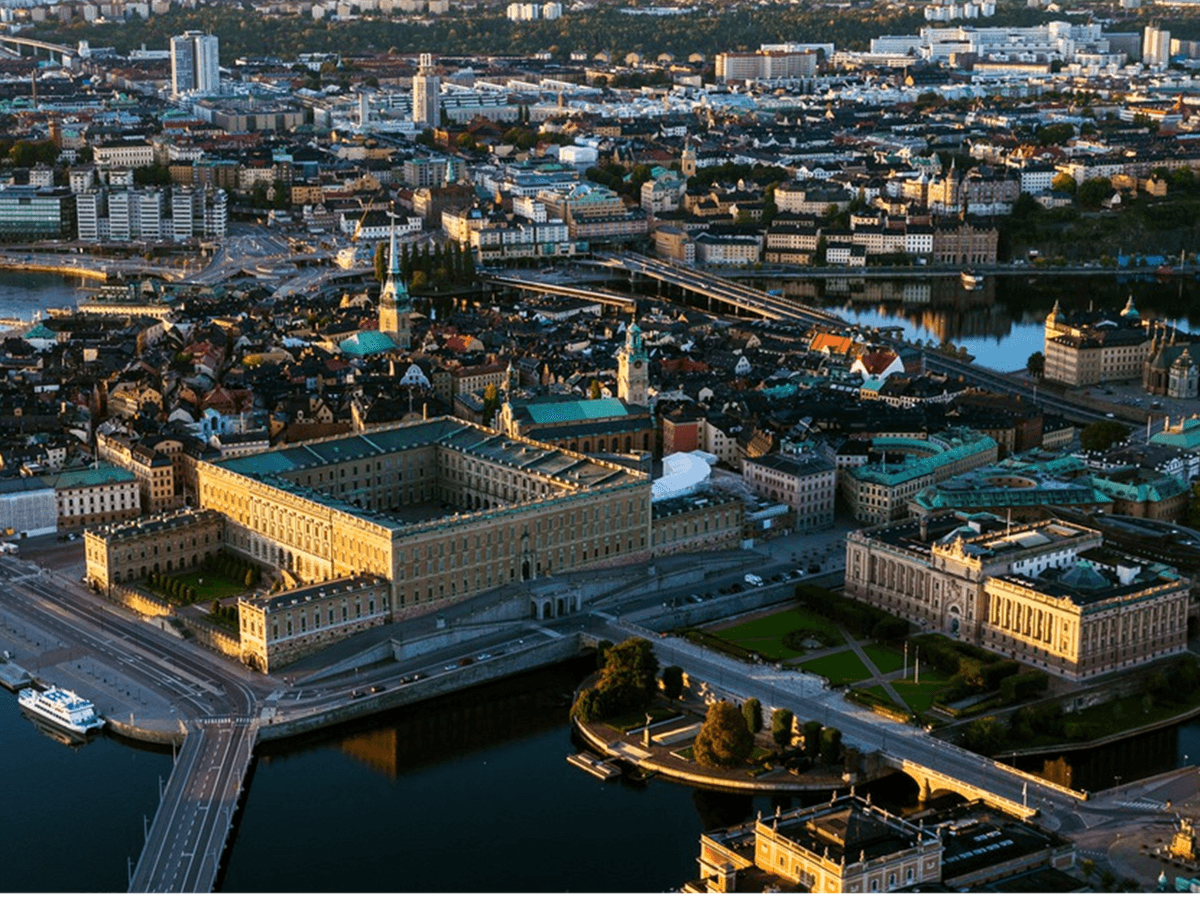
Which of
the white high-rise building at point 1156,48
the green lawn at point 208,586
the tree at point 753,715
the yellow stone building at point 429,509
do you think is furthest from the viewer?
the white high-rise building at point 1156,48

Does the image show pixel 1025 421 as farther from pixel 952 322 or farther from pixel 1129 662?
pixel 952 322

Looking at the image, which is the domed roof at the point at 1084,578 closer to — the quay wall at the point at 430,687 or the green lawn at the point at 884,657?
the green lawn at the point at 884,657

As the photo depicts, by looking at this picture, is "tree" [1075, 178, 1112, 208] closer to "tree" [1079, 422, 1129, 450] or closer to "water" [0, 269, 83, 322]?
"tree" [1079, 422, 1129, 450]

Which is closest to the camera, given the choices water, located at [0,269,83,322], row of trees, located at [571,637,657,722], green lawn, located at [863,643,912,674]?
row of trees, located at [571,637,657,722]

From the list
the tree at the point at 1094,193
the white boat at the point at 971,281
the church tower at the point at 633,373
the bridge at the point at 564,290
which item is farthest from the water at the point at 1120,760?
the tree at the point at 1094,193

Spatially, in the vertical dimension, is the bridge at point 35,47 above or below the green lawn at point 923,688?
above

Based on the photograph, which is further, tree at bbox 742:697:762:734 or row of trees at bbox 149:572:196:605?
row of trees at bbox 149:572:196:605

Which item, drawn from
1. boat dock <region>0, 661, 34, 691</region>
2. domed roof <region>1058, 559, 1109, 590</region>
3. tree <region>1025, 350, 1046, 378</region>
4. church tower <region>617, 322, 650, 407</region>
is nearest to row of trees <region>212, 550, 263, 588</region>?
boat dock <region>0, 661, 34, 691</region>
